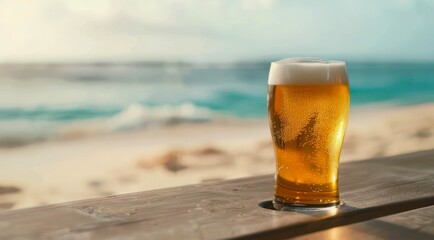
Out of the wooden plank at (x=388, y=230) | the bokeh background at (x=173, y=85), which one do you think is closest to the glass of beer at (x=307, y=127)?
the wooden plank at (x=388, y=230)

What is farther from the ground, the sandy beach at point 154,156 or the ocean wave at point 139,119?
the ocean wave at point 139,119

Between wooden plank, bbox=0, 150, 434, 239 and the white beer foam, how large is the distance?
20 cm

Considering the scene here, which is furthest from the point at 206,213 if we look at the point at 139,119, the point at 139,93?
the point at 139,93

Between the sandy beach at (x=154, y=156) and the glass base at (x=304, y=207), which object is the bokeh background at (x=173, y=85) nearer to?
the sandy beach at (x=154, y=156)

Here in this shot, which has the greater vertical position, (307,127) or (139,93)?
(139,93)

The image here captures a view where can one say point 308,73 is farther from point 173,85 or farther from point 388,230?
point 173,85

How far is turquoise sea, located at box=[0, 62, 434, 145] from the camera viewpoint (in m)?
8.12

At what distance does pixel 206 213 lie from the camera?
962 mm

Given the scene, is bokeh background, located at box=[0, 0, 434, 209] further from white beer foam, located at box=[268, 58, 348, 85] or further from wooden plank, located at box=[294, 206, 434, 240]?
wooden plank, located at box=[294, 206, 434, 240]

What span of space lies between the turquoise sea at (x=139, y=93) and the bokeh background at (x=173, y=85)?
2 cm

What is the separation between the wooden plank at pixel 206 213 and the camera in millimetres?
849

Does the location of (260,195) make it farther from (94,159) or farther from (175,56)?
(175,56)

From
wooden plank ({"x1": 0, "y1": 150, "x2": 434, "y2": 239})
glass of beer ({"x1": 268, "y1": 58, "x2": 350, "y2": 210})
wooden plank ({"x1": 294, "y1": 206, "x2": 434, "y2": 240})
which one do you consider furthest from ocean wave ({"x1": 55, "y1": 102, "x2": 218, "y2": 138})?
wooden plank ({"x1": 294, "y1": 206, "x2": 434, "y2": 240})

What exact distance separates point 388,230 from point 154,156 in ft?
21.2
